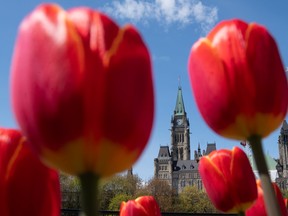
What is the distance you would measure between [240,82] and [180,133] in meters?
79.3

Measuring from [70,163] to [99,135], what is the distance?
0.13 feet

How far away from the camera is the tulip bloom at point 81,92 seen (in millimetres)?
399

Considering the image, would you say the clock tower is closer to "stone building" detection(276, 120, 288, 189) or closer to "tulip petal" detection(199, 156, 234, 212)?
"stone building" detection(276, 120, 288, 189)

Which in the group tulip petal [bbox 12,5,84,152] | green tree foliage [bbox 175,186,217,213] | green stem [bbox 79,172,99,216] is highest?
green tree foliage [bbox 175,186,217,213]

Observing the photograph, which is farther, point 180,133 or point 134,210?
point 180,133

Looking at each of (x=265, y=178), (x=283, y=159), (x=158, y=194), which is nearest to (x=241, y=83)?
(x=265, y=178)

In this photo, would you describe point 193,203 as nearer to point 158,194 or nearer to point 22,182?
point 158,194

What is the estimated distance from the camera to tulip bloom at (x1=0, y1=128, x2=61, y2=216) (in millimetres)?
490

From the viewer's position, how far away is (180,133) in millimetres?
79375

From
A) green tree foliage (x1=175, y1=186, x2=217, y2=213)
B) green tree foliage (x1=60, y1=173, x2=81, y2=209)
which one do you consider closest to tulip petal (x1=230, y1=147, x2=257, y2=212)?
green tree foliage (x1=60, y1=173, x2=81, y2=209)

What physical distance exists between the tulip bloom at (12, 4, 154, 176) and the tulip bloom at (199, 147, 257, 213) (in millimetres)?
446

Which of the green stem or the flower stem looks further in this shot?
the flower stem

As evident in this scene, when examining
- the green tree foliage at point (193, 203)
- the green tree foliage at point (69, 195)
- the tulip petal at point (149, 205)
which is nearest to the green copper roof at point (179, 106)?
the green tree foliage at point (193, 203)

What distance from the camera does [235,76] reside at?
57 centimetres
